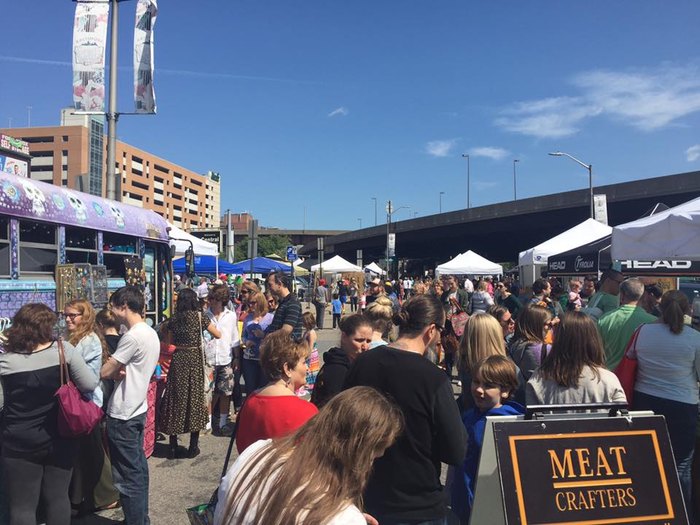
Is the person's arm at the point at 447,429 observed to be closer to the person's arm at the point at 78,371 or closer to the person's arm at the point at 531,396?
the person's arm at the point at 531,396

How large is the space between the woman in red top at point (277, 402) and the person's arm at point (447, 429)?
24.7 inches

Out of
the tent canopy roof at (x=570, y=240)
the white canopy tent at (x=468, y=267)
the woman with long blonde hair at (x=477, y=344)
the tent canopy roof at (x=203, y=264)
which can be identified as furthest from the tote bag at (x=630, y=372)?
the tent canopy roof at (x=203, y=264)

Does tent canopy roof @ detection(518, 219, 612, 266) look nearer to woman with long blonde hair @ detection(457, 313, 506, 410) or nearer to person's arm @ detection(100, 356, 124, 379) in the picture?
woman with long blonde hair @ detection(457, 313, 506, 410)

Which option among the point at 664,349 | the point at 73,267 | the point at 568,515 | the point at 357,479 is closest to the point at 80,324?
the point at 73,267

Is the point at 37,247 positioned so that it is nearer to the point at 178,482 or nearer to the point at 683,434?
the point at 178,482

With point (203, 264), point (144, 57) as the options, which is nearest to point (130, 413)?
point (144, 57)

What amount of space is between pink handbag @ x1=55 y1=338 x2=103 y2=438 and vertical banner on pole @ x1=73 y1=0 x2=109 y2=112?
1225 cm

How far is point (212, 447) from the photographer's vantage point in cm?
607

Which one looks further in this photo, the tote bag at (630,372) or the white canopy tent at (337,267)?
the white canopy tent at (337,267)

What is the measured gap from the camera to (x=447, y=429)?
2391mm

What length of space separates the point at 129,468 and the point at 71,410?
2.53 ft

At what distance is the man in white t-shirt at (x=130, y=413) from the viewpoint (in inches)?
149

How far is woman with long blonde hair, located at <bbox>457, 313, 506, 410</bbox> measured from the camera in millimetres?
3938

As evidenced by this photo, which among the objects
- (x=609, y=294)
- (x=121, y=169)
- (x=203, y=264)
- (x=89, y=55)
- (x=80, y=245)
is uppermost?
(x=121, y=169)
